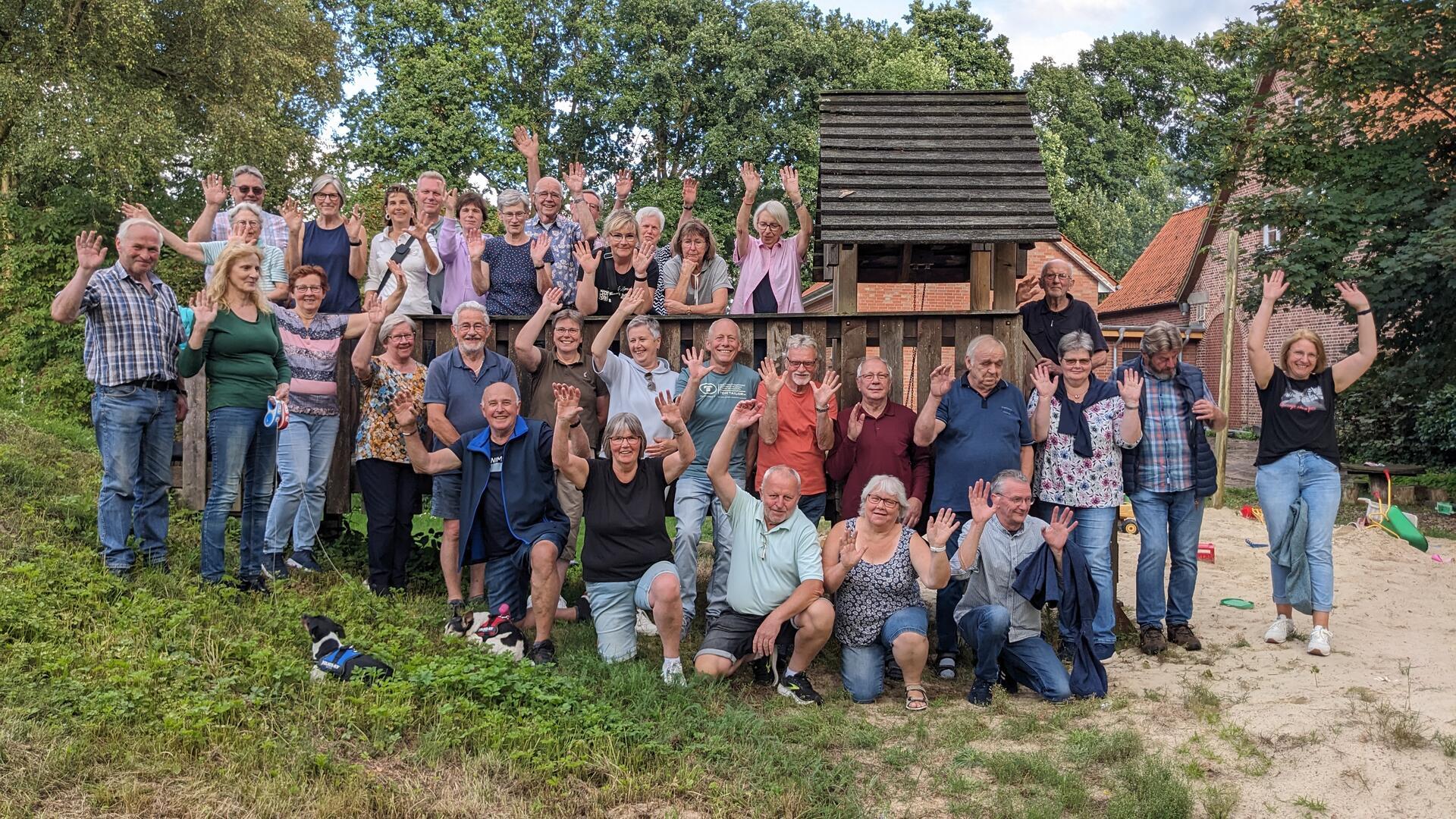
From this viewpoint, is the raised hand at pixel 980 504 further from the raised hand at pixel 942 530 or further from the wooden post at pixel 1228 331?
the wooden post at pixel 1228 331

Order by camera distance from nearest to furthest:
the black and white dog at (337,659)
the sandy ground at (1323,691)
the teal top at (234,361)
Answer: the sandy ground at (1323,691) < the black and white dog at (337,659) < the teal top at (234,361)

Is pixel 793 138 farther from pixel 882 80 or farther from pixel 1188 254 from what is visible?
pixel 1188 254

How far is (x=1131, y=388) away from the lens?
20.5ft

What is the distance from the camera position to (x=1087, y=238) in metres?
35.8

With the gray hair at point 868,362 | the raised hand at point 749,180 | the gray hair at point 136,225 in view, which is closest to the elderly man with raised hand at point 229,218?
the gray hair at point 136,225

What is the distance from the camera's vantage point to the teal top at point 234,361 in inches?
229

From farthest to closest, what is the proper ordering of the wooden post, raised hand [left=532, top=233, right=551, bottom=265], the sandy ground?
the wooden post → raised hand [left=532, top=233, right=551, bottom=265] → the sandy ground

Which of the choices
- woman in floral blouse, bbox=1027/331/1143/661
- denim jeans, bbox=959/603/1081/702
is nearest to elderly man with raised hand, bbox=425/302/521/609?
denim jeans, bbox=959/603/1081/702

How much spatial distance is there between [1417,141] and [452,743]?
13.0 metres

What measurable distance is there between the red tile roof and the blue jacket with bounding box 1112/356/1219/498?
83.2ft

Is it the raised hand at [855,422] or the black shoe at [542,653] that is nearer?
the black shoe at [542,653]

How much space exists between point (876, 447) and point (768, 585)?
1.16 m

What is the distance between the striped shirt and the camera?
5613mm

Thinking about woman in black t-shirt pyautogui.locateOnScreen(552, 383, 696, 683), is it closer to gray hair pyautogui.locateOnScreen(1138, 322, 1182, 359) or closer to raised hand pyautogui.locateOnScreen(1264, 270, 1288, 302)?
gray hair pyautogui.locateOnScreen(1138, 322, 1182, 359)
